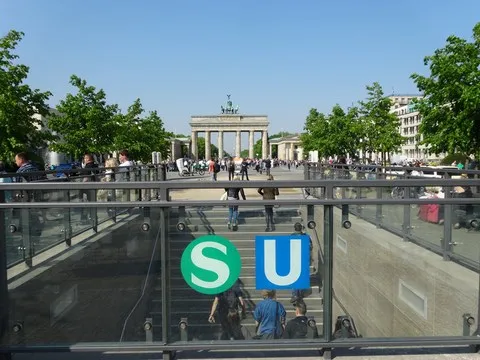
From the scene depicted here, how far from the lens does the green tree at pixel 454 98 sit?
760 inches


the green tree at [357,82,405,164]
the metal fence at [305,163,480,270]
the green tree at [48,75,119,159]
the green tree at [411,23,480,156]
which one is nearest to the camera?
the metal fence at [305,163,480,270]

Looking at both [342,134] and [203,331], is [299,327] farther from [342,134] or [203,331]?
[342,134]

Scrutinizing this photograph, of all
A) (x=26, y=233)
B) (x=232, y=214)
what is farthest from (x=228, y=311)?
(x=26, y=233)

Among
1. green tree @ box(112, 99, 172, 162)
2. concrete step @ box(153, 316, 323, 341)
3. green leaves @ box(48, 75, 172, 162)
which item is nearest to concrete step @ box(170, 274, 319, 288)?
concrete step @ box(153, 316, 323, 341)

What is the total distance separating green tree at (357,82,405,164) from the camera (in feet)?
129

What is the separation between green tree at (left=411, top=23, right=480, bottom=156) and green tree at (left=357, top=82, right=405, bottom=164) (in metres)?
17.5

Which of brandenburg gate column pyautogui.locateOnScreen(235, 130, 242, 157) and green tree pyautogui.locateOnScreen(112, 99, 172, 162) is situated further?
brandenburg gate column pyautogui.locateOnScreen(235, 130, 242, 157)

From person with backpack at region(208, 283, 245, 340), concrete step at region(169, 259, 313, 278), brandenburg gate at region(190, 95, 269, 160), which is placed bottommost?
person with backpack at region(208, 283, 245, 340)

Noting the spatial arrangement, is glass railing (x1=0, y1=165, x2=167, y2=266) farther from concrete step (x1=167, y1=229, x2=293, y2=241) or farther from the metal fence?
the metal fence

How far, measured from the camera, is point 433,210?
4215 mm

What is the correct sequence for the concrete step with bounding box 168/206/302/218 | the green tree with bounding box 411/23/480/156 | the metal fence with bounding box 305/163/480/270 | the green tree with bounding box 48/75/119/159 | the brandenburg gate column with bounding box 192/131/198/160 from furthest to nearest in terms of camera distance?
the brandenburg gate column with bounding box 192/131/198/160 → the green tree with bounding box 48/75/119/159 → the green tree with bounding box 411/23/480/156 → the metal fence with bounding box 305/163/480/270 → the concrete step with bounding box 168/206/302/218

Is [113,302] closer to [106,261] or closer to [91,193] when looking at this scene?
[106,261]

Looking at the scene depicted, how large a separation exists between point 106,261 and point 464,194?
10.8 ft

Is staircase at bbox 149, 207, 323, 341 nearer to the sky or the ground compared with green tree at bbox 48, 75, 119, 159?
nearer to the ground
